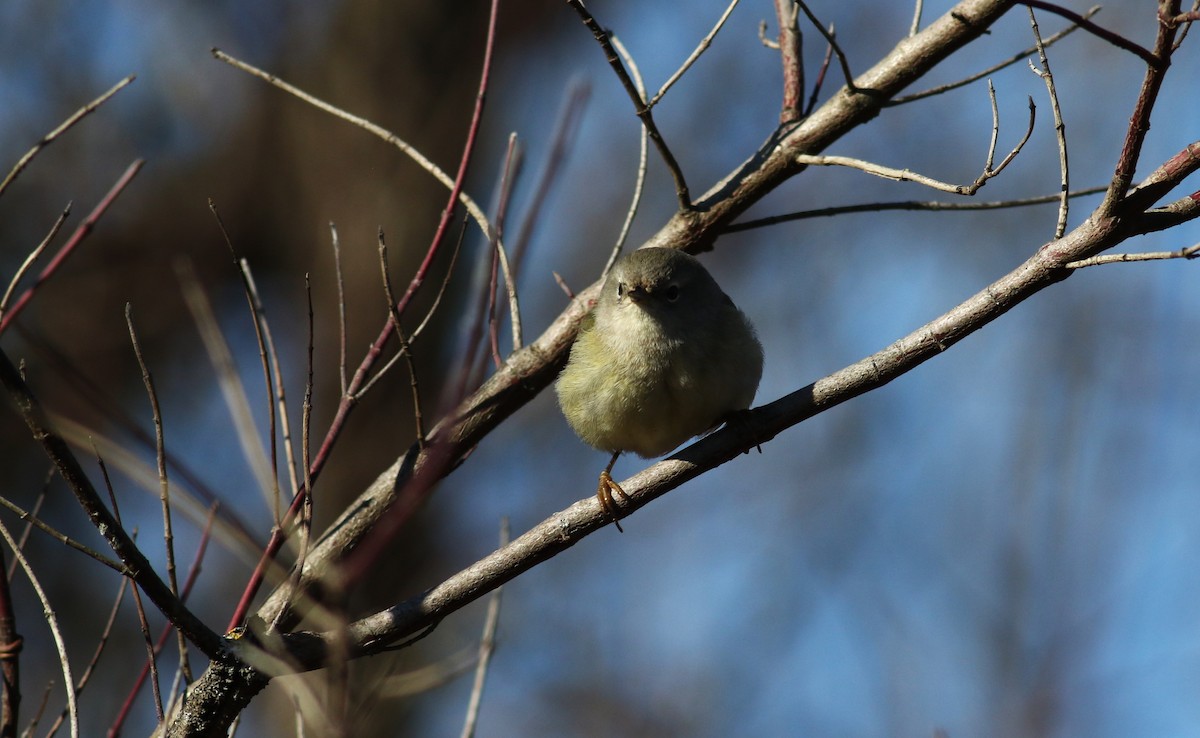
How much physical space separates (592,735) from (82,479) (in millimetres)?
7754

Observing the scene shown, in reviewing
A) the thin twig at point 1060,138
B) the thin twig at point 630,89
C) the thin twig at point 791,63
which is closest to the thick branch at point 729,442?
the thin twig at point 1060,138

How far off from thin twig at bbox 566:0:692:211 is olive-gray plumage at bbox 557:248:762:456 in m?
0.49

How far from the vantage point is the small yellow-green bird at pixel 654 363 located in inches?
141

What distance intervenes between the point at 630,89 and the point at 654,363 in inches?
41.6

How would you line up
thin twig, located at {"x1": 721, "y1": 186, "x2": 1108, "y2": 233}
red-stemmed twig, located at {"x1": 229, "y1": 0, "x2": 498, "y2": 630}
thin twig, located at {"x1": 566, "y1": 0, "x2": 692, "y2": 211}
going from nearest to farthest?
red-stemmed twig, located at {"x1": 229, "y1": 0, "x2": 498, "y2": 630} → thin twig, located at {"x1": 566, "y1": 0, "x2": 692, "y2": 211} → thin twig, located at {"x1": 721, "y1": 186, "x2": 1108, "y2": 233}

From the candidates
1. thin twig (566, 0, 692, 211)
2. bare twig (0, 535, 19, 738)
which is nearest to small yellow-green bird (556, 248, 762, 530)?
thin twig (566, 0, 692, 211)

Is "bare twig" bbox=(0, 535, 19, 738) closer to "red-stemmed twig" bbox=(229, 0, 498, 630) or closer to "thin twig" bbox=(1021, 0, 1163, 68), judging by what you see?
"red-stemmed twig" bbox=(229, 0, 498, 630)

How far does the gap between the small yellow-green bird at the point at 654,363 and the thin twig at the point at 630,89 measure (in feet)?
1.61

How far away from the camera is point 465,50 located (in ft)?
28.6

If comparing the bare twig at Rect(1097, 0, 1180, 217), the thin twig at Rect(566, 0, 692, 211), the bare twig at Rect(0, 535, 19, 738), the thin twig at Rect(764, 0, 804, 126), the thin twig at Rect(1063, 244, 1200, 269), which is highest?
the thin twig at Rect(764, 0, 804, 126)

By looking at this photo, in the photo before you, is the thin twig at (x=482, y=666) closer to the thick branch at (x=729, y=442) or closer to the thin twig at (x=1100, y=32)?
the thick branch at (x=729, y=442)

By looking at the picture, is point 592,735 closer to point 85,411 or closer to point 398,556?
point 398,556

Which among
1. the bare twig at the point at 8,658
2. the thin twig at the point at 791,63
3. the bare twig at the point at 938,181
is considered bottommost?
the bare twig at the point at 8,658

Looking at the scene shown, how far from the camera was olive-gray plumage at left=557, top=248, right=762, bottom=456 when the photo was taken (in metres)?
3.59
